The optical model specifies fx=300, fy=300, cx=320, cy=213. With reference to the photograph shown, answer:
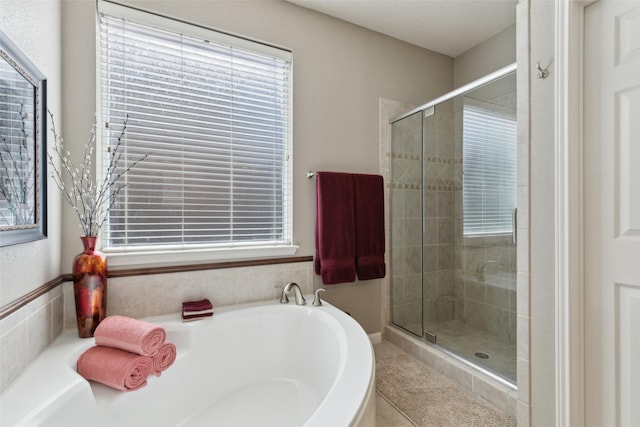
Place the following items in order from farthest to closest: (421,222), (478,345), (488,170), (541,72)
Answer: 1. (421,222)
2. (488,170)
3. (478,345)
4. (541,72)

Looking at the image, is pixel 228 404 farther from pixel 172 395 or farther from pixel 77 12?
pixel 77 12

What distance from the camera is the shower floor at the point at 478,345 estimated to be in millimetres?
1755

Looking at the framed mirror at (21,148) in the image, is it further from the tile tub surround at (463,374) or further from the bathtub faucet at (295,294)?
the tile tub surround at (463,374)

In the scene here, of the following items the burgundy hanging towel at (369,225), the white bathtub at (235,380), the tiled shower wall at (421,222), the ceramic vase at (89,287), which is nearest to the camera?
the white bathtub at (235,380)

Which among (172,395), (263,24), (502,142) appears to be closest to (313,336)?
(172,395)

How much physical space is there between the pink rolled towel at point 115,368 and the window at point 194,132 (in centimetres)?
62

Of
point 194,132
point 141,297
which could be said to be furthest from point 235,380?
point 194,132

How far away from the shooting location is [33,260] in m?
1.22

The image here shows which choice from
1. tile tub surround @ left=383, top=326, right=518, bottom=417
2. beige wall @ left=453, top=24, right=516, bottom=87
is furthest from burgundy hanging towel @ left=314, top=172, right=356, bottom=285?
beige wall @ left=453, top=24, right=516, bottom=87

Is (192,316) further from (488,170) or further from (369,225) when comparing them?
(488,170)

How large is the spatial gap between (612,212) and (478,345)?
4.15ft

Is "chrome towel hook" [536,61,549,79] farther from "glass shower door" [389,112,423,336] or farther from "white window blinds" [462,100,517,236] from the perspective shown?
"glass shower door" [389,112,423,336]

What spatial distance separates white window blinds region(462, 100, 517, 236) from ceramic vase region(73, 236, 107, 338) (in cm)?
242

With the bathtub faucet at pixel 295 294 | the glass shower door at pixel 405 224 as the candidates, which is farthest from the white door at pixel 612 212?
the bathtub faucet at pixel 295 294
